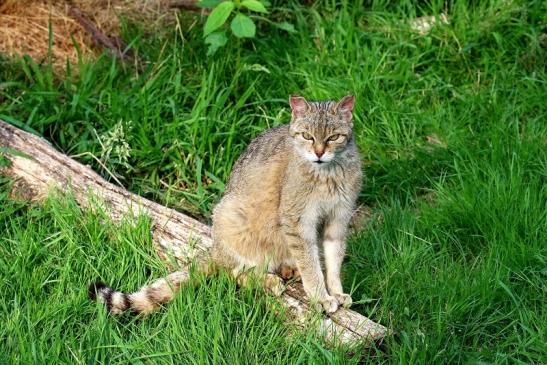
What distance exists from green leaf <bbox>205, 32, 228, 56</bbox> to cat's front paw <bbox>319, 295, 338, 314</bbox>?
83.2 inches

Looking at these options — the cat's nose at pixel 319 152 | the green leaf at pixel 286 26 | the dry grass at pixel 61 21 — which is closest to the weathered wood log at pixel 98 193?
the cat's nose at pixel 319 152

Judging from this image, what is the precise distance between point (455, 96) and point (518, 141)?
0.82 metres

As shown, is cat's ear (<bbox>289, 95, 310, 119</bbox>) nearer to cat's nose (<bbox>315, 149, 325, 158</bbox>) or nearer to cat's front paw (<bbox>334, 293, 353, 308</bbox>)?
cat's nose (<bbox>315, 149, 325, 158</bbox>)

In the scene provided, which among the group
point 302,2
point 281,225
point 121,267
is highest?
point 302,2

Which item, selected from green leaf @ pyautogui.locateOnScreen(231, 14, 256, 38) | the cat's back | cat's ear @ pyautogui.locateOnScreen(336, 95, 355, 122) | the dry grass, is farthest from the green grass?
cat's ear @ pyautogui.locateOnScreen(336, 95, 355, 122)

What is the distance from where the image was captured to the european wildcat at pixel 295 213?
14.7 ft

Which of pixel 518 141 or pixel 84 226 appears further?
pixel 518 141

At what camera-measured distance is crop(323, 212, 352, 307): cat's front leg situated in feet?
15.1

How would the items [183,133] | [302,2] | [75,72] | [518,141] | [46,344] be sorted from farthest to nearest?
[302,2] < [75,72] < [183,133] < [518,141] < [46,344]

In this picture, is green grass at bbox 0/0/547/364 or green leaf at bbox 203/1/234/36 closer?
green grass at bbox 0/0/547/364

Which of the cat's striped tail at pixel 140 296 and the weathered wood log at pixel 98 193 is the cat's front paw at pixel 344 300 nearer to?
the weathered wood log at pixel 98 193

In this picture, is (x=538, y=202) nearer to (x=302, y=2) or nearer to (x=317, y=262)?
(x=317, y=262)

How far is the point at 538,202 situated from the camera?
4973 mm

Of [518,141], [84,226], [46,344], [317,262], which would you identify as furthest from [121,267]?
[518,141]
